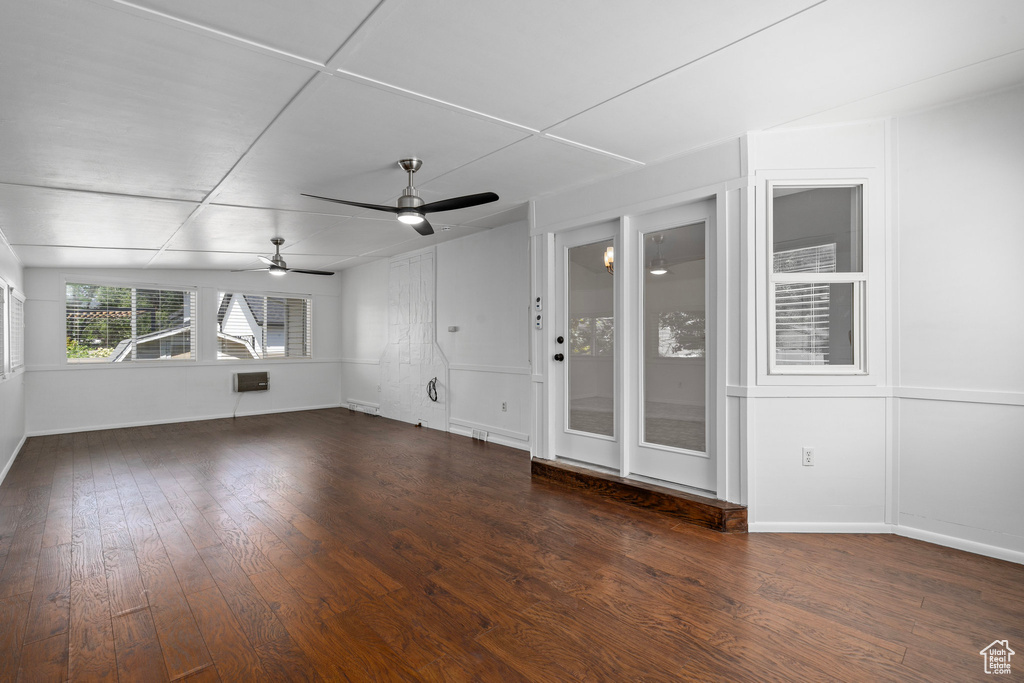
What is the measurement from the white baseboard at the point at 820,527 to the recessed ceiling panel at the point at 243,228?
4.69 meters

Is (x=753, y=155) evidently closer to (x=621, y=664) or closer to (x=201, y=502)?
(x=621, y=664)

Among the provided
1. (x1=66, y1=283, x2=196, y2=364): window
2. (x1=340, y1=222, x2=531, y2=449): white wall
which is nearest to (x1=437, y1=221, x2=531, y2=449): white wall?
(x1=340, y1=222, x2=531, y2=449): white wall

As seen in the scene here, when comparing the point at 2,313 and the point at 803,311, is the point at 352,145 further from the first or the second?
the point at 2,313

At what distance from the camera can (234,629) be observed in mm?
2250

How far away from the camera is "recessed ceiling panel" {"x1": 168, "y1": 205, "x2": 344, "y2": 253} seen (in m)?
5.00

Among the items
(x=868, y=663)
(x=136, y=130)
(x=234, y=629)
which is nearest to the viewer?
(x=868, y=663)

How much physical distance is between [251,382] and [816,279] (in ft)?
27.9

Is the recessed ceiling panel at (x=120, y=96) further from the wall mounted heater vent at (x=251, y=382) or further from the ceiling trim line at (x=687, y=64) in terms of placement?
the wall mounted heater vent at (x=251, y=382)

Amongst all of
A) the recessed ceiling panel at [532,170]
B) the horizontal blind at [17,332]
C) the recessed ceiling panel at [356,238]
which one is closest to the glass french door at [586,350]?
the recessed ceiling panel at [532,170]

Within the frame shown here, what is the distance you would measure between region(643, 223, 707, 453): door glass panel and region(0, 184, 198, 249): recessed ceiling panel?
4.07m

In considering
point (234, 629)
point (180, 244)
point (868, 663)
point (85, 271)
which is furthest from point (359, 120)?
point (85, 271)

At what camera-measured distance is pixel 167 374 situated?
819 centimetres

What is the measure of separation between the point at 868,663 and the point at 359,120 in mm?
3555

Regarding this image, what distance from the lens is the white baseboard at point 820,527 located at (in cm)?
331
